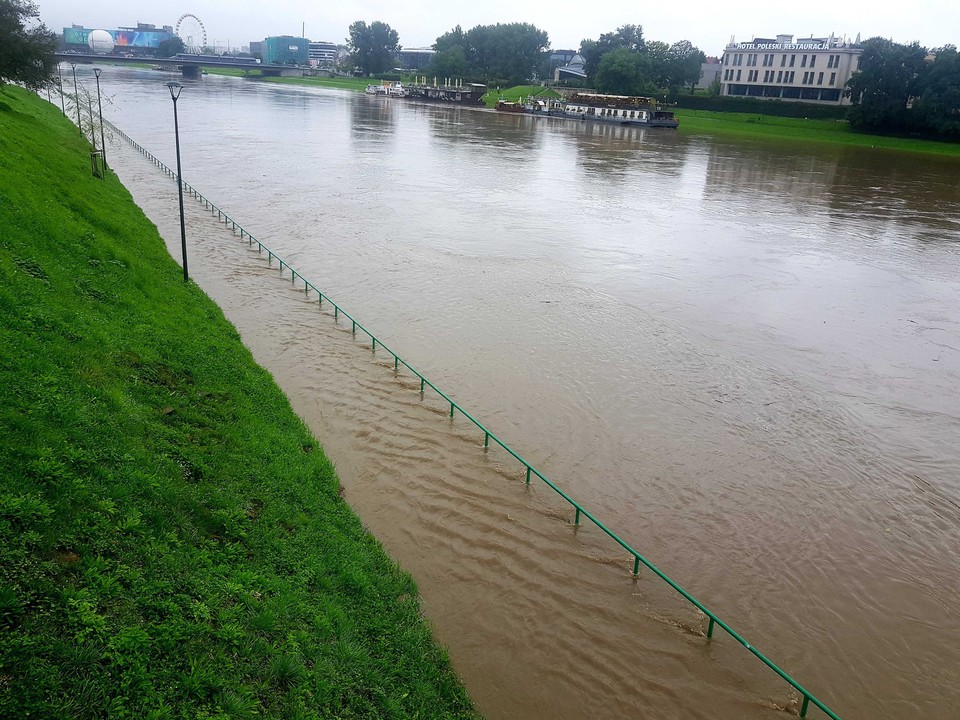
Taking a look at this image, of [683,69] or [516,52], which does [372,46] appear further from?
[683,69]

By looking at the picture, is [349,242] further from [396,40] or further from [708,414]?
[396,40]

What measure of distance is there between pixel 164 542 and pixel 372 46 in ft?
662

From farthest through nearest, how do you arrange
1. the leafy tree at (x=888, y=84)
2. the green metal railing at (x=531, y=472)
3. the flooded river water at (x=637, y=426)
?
the leafy tree at (x=888, y=84), the flooded river water at (x=637, y=426), the green metal railing at (x=531, y=472)

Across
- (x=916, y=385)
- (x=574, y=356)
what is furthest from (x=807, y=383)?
(x=574, y=356)

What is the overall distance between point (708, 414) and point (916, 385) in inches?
264

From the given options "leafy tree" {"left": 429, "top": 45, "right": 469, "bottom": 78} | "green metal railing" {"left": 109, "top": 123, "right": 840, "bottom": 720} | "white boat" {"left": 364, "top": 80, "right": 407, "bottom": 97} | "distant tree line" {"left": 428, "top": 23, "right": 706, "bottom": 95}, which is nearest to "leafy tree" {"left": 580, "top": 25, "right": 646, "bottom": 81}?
"distant tree line" {"left": 428, "top": 23, "right": 706, "bottom": 95}

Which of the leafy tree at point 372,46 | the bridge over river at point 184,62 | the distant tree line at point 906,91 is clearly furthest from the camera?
the leafy tree at point 372,46

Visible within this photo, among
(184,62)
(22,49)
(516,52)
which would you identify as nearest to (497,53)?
(516,52)

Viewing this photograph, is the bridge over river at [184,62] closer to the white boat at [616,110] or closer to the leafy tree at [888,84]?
the white boat at [616,110]

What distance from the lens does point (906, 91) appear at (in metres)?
81.1

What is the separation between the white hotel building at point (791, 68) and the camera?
103 metres

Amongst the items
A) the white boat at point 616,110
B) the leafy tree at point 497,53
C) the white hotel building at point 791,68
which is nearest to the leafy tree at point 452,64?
the leafy tree at point 497,53

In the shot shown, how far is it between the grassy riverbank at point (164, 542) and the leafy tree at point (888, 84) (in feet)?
302

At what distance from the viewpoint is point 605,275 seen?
1043 inches
